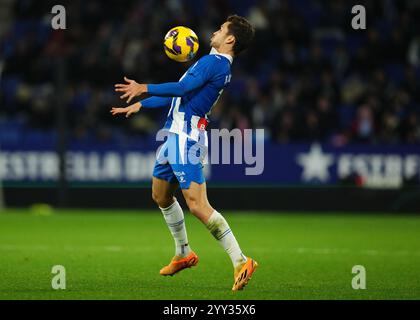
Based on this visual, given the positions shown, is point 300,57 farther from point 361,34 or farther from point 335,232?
point 335,232

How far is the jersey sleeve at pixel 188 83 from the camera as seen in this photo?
764 centimetres

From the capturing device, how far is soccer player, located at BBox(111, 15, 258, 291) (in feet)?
25.5

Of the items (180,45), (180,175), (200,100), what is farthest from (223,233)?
(180,45)

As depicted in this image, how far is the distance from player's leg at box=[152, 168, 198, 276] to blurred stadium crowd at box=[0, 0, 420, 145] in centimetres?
894

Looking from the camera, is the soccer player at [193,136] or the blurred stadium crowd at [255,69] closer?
the soccer player at [193,136]

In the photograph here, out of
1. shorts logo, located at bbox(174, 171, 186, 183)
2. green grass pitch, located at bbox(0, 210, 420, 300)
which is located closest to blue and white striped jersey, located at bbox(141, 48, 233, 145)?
shorts logo, located at bbox(174, 171, 186, 183)

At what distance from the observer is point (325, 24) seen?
19875mm

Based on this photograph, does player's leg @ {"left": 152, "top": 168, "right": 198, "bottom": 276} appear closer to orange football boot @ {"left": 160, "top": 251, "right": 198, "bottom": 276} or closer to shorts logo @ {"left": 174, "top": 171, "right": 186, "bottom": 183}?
orange football boot @ {"left": 160, "top": 251, "right": 198, "bottom": 276}

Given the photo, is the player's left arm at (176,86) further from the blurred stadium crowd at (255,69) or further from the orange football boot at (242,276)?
the blurred stadium crowd at (255,69)

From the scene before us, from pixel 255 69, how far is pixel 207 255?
920cm

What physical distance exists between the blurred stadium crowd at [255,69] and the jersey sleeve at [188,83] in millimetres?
9415

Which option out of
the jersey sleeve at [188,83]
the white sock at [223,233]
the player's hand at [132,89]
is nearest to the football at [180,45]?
the jersey sleeve at [188,83]

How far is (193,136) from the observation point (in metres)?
8.11

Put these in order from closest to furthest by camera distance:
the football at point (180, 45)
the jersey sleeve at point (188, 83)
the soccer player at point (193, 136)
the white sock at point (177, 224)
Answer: the jersey sleeve at point (188, 83) < the soccer player at point (193, 136) < the football at point (180, 45) < the white sock at point (177, 224)
